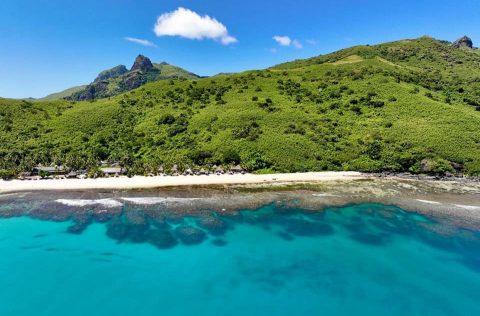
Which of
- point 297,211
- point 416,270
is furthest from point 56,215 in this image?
point 416,270

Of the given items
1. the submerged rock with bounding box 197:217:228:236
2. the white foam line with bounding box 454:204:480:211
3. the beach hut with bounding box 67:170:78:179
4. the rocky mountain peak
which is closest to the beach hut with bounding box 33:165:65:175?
the beach hut with bounding box 67:170:78:179

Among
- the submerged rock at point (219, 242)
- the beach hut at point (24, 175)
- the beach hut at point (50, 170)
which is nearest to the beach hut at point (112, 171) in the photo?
the beach hut at point (50, 170)

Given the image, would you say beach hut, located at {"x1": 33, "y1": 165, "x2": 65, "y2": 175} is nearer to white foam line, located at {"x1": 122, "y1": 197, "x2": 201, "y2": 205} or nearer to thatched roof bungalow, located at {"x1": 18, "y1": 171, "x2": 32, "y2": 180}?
thatched roof bungalow, located at {"x1": 18, "y1": 171, "x2": 32, "y2": 180}

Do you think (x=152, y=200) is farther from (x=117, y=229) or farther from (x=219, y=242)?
(x=219, y=242)

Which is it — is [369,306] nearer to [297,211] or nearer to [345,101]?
[297,211]

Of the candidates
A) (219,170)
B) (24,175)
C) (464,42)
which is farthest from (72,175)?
(464,42)

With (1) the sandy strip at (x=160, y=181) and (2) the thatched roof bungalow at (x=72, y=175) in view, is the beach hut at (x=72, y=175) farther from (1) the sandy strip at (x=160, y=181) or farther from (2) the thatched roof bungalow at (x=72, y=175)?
(1) the sandy strip at (x=160, y=181)

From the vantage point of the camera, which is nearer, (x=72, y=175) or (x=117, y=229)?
(x=117, y=229)
